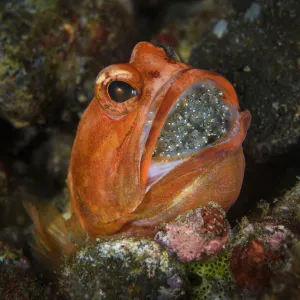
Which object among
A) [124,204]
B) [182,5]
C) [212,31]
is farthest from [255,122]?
[182,5]

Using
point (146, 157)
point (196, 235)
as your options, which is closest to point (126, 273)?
point (196, 235)

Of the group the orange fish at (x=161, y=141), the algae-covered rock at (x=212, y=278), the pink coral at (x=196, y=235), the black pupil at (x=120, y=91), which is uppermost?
the black pupil at (x=120, y=91)

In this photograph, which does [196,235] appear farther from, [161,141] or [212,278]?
[161,141]

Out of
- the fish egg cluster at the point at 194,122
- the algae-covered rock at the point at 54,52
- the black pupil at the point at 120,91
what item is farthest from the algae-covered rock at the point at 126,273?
the algae-covered rock at the point at 54,52

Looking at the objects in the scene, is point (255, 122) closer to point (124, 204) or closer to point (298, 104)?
point (298, 104)

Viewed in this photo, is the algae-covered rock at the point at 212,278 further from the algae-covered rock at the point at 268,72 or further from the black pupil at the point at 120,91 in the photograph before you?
the algae-covered rock at the point at 268,72

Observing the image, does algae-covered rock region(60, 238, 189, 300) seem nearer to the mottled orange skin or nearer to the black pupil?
the mottled orange skin
